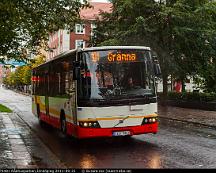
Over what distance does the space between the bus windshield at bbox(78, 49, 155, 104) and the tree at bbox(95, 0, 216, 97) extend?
2024 centimetres

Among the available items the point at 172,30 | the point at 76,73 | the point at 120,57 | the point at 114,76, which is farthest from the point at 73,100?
the point at 172,30

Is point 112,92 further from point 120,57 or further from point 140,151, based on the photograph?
point 140,151

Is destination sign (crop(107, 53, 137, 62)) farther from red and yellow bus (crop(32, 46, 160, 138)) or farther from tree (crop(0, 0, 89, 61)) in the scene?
tree (crop(0, 0, 89, 61))

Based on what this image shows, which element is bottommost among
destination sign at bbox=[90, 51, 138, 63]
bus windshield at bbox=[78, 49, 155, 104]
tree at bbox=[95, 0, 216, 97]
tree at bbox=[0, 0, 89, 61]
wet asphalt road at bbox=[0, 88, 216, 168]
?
wet asphalt road at bbox=[0, 88, 216, 168]

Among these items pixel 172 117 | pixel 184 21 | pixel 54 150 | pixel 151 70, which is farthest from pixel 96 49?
pixel 184 21

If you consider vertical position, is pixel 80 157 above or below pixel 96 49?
below

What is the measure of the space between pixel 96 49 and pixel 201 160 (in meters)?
4.59

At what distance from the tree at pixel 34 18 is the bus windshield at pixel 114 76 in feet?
8.37

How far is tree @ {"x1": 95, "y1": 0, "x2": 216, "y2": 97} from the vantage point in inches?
1334

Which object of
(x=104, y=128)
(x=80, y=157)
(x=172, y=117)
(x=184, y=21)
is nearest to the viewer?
(x=80, y=157)

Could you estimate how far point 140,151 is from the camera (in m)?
12.7

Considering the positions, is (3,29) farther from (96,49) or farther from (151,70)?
(151,70)

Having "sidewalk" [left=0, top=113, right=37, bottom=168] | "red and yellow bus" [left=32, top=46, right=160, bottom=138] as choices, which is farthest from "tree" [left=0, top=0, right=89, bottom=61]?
"sidewalk" [left=0, top=113, right=37, bottom=168]

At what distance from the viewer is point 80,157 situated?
1216 cm
